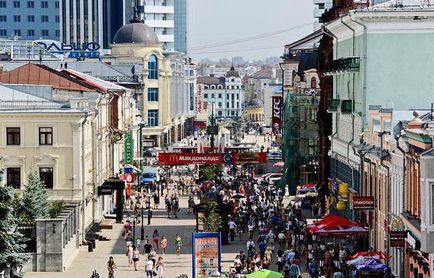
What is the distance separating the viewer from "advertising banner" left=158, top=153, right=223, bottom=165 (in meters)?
91.2

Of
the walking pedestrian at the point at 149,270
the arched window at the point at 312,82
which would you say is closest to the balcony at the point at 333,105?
the walking pedestrian at the point at 149,270

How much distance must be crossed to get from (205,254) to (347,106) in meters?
19.5

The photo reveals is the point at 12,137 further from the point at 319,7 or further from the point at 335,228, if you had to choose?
the point at 319,7

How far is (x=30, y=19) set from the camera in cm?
19838

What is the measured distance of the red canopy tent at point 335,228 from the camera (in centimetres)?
5453

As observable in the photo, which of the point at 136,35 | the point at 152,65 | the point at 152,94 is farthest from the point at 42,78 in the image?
the point at 152,94

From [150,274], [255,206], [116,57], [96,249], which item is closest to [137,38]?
[116,57]

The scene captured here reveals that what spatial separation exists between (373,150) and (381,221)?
4269 mm

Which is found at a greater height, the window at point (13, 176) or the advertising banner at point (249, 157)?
the window at point (13, 176)

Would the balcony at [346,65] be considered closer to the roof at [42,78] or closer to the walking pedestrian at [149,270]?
the roof at [42,78]

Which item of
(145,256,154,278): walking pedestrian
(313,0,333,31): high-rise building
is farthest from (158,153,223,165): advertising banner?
(313,0,333,31): high-rise building

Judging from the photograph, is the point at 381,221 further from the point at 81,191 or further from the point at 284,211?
the point at 284,211

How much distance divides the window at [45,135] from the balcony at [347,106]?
44.3 ft

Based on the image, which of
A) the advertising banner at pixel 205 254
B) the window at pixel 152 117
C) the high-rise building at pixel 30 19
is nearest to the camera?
the advertising banner at pixel 205 254
